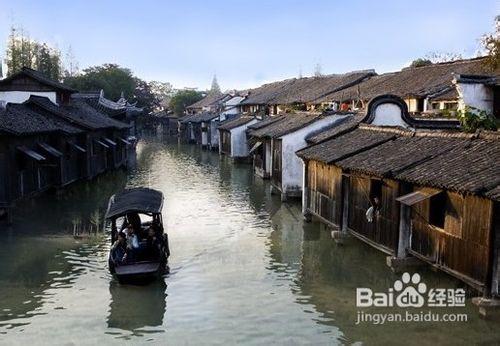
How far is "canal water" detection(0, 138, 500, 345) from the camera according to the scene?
12430mm

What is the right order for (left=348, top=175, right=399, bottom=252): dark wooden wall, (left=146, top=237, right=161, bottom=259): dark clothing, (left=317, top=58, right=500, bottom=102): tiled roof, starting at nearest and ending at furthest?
1. (left=146, top=237, right=161, bottom=259): dark clothing
2. (left=348, top=175, right=399, bottom=252): dark wooden wall
3. (left=317, top=58, right=500, bottom=102): tiled roof

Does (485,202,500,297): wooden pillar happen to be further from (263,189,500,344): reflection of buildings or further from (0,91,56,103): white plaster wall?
(0,91,56,103): white plaster wall

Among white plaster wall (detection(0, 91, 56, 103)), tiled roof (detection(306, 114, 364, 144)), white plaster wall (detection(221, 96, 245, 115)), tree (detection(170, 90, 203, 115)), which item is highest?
tree (detection(170, 90, 203, 115))

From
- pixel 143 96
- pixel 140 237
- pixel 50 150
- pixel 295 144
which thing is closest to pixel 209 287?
pixel 140 237

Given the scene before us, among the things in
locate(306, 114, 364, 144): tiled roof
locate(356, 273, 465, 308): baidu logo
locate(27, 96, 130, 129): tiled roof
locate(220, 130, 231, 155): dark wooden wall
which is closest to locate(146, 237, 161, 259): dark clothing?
locate(356, 273, 465, 308): baidu logo

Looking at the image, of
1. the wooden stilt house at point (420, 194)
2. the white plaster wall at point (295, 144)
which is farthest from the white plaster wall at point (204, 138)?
the wooden stilt house at point (420, 194)

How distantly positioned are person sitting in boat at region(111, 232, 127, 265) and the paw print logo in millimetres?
8081

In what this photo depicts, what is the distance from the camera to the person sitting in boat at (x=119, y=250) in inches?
612

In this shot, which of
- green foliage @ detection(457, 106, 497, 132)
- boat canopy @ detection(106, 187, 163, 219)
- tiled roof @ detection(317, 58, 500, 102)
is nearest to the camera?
boat canopy @ detection(106, 187, 163, 219)

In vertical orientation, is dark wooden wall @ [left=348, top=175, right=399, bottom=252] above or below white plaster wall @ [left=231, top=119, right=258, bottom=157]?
below

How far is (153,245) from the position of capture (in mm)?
16188

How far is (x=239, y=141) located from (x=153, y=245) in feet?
118

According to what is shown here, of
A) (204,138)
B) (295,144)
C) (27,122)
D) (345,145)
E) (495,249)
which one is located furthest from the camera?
(204,138)

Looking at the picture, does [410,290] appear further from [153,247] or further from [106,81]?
[106,81]
